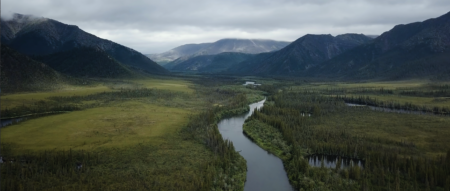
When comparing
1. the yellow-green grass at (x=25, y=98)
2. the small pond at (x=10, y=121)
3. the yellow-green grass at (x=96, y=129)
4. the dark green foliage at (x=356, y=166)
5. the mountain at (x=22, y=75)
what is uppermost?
the mountain at (x=22, y=75)

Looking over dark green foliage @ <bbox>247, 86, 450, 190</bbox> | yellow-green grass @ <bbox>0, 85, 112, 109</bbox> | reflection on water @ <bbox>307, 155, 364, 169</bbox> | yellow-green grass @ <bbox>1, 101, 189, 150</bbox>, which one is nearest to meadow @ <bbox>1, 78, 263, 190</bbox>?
yellow-green grass @ <bbox>1, 101, 189, 150</bbox>

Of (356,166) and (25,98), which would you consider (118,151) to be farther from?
(25,98)

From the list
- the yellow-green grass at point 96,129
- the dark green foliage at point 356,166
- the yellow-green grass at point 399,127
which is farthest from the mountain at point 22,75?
the yellow-green grass at point 399,127

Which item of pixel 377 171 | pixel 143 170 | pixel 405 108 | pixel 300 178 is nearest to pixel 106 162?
pixel 143 170

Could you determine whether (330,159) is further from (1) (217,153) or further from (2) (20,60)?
(2) (20,60)

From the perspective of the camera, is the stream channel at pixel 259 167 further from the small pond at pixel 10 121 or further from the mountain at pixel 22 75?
the mountain at pixel 22 75

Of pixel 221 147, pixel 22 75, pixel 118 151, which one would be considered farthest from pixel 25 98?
Result: pixel 221 147

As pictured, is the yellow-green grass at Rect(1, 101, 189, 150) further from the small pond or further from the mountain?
the mountain

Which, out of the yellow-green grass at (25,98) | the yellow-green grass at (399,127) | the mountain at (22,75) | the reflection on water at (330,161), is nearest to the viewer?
the reflection on water at (330,161)
